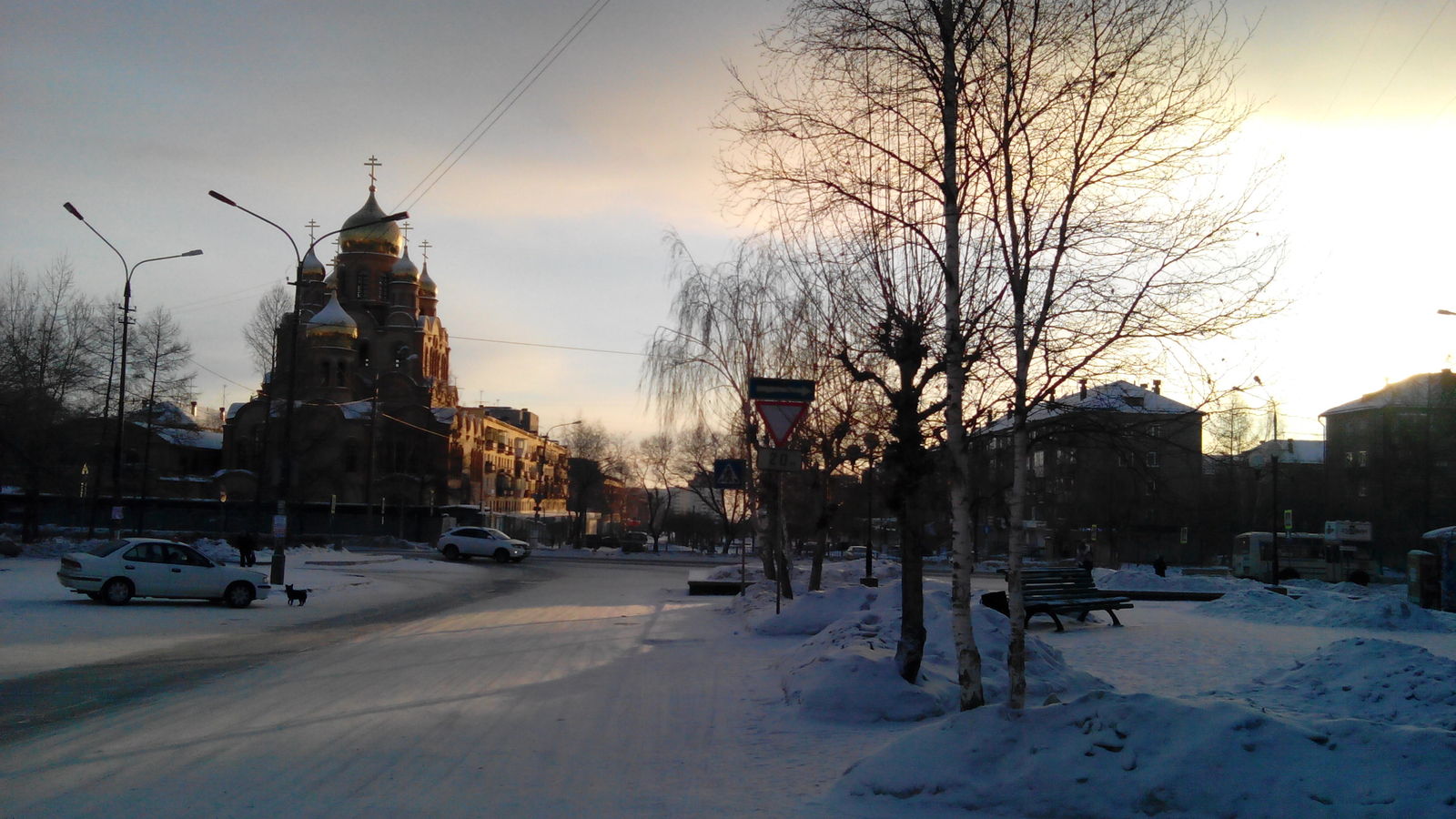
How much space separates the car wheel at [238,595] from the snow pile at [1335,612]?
20971 mm

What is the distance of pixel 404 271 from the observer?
8338cm

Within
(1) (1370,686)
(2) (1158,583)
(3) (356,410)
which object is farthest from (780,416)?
(3) (356,410)

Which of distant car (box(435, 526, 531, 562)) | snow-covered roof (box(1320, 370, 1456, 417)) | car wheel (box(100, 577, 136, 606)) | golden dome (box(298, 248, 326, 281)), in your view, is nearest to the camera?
car wheel (box(100, 577, 136, 606))

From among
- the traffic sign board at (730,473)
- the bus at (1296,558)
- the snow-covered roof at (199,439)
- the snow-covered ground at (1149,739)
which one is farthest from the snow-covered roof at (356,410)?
the snow-covered ground at (1149,739)

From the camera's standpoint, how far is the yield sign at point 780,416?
1326 cm

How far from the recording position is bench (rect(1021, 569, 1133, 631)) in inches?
693

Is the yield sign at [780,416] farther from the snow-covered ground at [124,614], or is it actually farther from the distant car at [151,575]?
the distant car at [151,575]

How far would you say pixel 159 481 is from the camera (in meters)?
78.6

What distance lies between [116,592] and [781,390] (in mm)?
14505

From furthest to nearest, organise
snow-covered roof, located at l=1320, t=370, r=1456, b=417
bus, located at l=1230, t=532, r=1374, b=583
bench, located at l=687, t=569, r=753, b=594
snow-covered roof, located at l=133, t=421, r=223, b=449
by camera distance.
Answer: snow-covered roof, located at l=133, t=421, r=223, b=449 < snow-covered roof, located at l=1320, t=370, r=1456, b=417 < bus, located at l=1230, t=532, r=1374, b=583 < bench, located at l=687, t=569, r=753, b=594

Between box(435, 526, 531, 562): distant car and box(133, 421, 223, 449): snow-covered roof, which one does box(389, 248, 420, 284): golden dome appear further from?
box(435, 526, 531, 562): distant car

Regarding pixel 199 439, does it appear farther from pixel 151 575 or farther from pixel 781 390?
pixel 781 390

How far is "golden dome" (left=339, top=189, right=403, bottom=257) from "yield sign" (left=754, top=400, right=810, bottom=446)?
73593mm

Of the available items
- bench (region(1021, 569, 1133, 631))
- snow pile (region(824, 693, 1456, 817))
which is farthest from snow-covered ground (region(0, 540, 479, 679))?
bench (region(1021, 569, 1133, 631))
